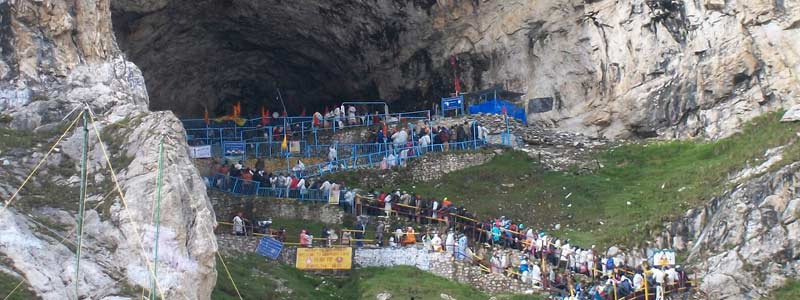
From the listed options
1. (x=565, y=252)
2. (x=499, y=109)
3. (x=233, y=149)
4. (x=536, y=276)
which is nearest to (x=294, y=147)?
(x=233, y=149)

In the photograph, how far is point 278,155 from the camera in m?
68.9

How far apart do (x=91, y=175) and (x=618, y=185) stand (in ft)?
64.8

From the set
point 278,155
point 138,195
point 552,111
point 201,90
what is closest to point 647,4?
point 552,111

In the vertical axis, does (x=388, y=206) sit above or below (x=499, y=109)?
below

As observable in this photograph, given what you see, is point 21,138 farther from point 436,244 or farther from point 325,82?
point 325,82

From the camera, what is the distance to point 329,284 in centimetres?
5716

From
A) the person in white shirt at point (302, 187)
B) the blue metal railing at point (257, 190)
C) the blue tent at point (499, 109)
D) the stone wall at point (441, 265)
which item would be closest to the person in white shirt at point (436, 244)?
the stone wall at point (441, 265)

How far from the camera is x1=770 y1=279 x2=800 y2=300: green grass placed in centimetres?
5347

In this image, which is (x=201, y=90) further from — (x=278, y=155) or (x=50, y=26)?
(x=50, y=26)

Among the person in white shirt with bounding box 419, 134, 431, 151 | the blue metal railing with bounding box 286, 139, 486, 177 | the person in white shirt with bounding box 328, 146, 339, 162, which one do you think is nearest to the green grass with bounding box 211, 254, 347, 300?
the blue metal railing with bounding box 286, 139, 486, 177

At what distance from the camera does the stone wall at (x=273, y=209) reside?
61781 mm

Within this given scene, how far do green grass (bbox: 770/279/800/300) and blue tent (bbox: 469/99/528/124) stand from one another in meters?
18.4

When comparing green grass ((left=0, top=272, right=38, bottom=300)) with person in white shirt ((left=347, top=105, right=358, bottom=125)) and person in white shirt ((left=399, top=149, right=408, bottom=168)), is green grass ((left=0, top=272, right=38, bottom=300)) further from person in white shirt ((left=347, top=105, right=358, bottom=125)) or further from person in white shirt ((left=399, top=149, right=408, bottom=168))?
person in white shirt ((left=347, top=105, right=358, bottom=125))

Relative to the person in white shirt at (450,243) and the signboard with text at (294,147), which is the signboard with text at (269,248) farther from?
the signboard with text at (294,147)
